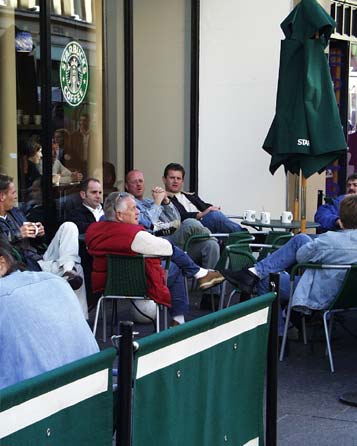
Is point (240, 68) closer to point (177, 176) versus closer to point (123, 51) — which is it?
point (123, 51)

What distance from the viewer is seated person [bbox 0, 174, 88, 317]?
741 cm

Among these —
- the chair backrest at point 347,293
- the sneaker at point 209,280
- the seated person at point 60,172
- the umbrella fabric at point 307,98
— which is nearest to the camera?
the chair backrest at point 347,293

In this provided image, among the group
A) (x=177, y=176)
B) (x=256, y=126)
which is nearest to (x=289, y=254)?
(x=177, y=176)

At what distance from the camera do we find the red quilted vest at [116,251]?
7.07 metres

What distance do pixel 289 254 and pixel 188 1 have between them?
18.6 ft

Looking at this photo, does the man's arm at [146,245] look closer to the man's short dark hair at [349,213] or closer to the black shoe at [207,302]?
the man's short dark hair at [349,213]

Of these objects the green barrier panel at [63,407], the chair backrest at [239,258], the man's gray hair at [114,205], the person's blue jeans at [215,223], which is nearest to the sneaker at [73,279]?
the man's gray hair at [114,205]

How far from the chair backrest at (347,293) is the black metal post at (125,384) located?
368 cm

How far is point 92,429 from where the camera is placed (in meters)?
3.01

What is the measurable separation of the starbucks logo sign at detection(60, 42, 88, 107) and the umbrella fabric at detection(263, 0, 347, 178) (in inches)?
92.2

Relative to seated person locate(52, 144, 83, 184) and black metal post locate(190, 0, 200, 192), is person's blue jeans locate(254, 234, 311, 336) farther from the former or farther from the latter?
black metal post locate(190, 0, 200, 192)

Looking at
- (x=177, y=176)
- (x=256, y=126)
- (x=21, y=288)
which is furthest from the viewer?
(x=256, y=126)

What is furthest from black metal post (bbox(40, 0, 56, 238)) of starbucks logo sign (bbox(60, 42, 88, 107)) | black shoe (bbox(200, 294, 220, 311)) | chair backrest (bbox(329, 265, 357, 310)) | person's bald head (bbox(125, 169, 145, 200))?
chair backrest (bbox(329, 265, 357, 310))

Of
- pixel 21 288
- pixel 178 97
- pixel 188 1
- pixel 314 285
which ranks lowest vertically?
pixel 314 285
